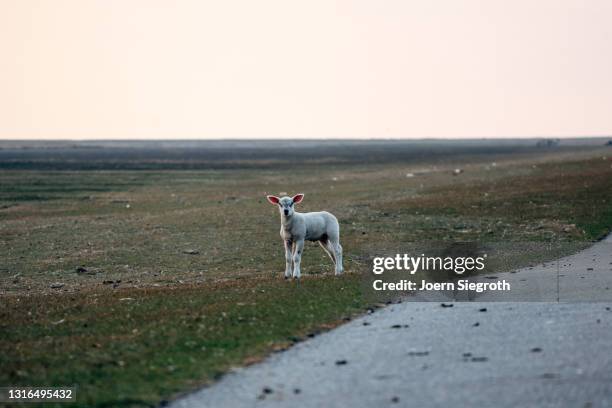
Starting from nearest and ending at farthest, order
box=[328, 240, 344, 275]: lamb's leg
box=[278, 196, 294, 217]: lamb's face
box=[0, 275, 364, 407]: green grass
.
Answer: box=[0, 275, 364, 407]: green grass < box=[278, 196, 294, 217]: lamb's face < box=[328, 240, 344, 275]: lamb's leg

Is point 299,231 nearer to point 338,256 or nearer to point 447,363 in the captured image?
point 338,256

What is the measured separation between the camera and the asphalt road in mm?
12023

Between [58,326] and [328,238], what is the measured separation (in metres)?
8.25

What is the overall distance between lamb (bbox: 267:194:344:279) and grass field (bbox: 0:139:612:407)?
556 millimetres

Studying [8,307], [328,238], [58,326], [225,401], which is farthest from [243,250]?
[225,401]

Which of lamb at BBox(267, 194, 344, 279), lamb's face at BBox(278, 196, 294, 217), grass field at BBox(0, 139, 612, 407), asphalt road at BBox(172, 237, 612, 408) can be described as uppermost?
lamb's face at BBox(278, 196, 294, 217)

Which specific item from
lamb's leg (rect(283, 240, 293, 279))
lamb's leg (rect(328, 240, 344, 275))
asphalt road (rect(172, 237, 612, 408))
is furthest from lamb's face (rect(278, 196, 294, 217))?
asphalt road (rect(172, 237, 612, 408))

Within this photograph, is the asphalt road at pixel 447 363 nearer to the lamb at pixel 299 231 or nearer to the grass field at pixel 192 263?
the grass field at pixel 192 263

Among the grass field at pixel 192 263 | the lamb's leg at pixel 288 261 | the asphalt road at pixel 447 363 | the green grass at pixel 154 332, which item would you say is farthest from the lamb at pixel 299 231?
the asphalt road at pixel 447 363

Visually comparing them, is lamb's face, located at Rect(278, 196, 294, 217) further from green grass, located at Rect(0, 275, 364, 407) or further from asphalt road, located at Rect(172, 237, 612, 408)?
asphalt road, located at Rect(172, 237, 612, 408)

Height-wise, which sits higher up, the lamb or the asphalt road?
the lamb

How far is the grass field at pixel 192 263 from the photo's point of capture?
14922 mm

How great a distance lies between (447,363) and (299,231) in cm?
1023

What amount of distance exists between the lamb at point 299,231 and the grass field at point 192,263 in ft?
1.82
